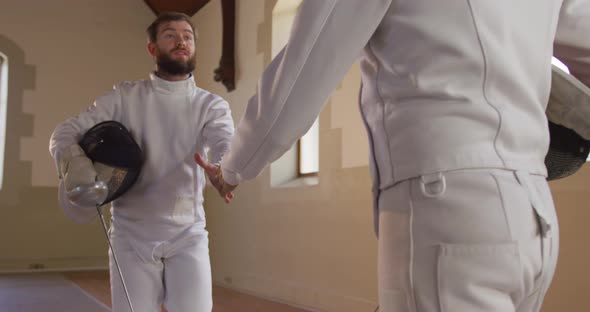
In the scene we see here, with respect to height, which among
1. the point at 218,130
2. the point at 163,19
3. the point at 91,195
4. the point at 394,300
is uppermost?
the point at 163,19

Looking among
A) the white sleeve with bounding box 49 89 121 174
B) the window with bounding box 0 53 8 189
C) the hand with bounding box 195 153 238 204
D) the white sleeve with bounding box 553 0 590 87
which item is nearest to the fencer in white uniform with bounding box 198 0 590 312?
the white sleeve with bounding box 553 0 590 87

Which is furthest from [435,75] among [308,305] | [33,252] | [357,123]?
[33,252]

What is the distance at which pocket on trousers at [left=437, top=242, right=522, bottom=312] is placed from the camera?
2.88 feet

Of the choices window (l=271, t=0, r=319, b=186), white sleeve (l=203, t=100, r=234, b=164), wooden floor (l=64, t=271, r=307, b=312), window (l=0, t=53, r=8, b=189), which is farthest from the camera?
window (l=0, t=53, r=8, b=189)

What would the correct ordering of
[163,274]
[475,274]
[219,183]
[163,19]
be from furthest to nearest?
1. [163,19]
2. [163,274]
3. [219,183]
4. [475,274]

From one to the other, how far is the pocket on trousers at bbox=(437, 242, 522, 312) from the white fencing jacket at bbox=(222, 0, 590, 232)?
0.39ft

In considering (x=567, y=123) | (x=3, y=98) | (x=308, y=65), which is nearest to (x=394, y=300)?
(x=308, y=65)

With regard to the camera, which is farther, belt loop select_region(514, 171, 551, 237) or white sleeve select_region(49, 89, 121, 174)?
white sleeve select_region(49, 89, 121, 174)

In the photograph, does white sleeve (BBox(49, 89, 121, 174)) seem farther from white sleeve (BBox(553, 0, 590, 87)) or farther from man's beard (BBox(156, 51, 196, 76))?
white sleeve (BBox(553, 0, 590, 87))

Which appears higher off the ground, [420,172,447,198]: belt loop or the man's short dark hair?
the man's short dark hair

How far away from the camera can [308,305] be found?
5.08m

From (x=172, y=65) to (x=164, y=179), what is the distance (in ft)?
1.66

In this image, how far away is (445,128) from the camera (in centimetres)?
94

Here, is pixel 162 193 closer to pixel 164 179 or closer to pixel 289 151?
pixel 164 179
